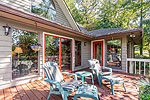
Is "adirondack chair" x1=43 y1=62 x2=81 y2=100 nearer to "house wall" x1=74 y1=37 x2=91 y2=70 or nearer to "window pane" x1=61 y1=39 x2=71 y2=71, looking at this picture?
"window pane" x1=61 y1=39 x2=71 y2=71

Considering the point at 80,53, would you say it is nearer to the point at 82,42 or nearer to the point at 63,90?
the point at 82,42

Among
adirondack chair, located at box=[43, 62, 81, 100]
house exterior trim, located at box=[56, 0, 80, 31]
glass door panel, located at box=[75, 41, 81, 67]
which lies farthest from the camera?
glass door panel, located at box=[75, 41, 81, 67]

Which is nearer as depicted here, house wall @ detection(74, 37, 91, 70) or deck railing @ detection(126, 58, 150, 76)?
deck railing @ detection(126, 58, 150, 76)

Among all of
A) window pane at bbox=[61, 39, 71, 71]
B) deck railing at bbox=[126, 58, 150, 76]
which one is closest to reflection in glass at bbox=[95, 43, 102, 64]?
deck railing at bbox=[126, 58, 150, 76]

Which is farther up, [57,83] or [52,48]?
[52,48]

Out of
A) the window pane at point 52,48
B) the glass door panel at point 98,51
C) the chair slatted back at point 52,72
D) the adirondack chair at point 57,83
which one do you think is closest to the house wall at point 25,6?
the window pane at point 52,48

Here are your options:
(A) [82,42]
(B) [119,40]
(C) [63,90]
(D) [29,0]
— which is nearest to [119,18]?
(B) [119,40]

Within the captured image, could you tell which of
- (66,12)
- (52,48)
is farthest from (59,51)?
(66,12)

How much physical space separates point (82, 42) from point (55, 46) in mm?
2385

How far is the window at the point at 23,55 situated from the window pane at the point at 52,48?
0.59 m

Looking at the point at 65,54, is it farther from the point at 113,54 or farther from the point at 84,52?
the point at 113,54

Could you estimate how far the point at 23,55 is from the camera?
342 cm

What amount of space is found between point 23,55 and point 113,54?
5.76 m

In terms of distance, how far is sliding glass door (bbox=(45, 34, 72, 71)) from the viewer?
418 cm
